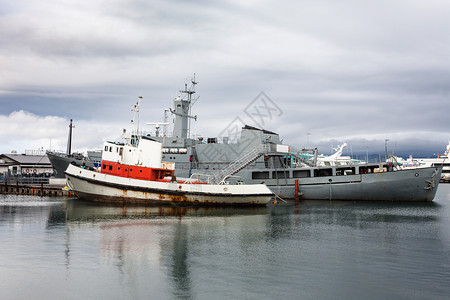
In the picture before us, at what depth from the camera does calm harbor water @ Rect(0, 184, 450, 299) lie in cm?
1098

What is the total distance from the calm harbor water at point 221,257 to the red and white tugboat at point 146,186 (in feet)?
20.5

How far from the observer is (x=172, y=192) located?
108 feet

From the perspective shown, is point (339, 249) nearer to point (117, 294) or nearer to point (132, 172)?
point (117, 294)

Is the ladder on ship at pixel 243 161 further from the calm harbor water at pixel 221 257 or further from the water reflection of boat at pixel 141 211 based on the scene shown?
the calm harbor water at pixel 221 257

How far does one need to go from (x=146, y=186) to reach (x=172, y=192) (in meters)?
2.59

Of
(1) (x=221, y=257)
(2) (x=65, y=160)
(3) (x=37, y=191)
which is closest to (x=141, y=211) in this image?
(1) (x=221, y=257)

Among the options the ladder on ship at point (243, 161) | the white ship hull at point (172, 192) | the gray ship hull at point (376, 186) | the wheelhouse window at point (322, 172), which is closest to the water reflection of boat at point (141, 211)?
the white ship hull at point (172, 192)

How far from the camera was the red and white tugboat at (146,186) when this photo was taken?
33062mm

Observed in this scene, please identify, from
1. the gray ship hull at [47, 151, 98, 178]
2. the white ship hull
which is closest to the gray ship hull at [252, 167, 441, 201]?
the white ship hull

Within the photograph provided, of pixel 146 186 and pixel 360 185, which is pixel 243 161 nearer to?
pixel 146 186

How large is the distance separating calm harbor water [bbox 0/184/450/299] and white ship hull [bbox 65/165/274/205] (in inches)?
242

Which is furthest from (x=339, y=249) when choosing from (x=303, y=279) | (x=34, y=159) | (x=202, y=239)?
(x=34, y=159)

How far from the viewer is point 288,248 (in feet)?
54.7

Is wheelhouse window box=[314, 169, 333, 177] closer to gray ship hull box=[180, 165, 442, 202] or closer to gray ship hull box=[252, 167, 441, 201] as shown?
gray ship hull box=[180, 165, 442, 202]
